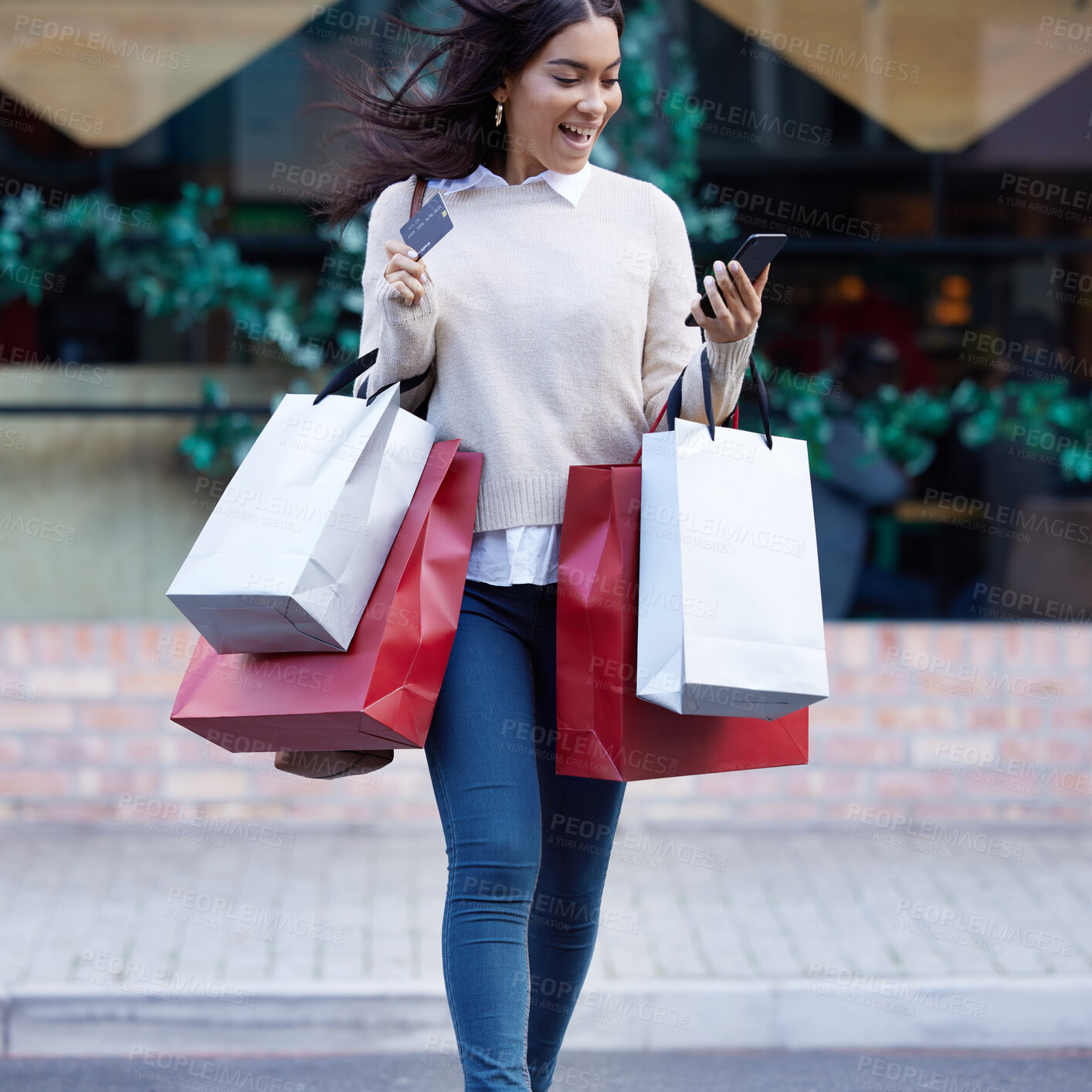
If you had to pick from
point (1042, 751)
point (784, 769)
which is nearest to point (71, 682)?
point (784, 769)

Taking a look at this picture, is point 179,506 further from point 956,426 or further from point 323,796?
point 956,426

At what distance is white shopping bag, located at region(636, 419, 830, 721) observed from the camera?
2055mm

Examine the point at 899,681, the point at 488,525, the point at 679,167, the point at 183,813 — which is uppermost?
the point at 679,167

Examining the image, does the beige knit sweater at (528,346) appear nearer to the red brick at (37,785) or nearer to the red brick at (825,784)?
the red brick at (825,784)

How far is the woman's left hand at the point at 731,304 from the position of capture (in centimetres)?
209

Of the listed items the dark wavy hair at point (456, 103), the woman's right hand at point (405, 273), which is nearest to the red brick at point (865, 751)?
the dark wavy hair at point (456, 103)

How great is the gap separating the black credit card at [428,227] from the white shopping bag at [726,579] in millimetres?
432

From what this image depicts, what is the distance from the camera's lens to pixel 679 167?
4910mm

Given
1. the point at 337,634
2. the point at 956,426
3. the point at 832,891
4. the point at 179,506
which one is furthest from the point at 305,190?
the point at 337,634

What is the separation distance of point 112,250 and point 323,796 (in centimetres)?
196

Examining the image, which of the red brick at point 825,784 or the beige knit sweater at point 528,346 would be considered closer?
the beige knit sweater at point 528,346

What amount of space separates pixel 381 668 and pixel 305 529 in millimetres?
223

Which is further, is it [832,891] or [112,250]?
[112,250]

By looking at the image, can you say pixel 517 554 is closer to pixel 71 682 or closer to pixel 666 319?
pixel 666 319
